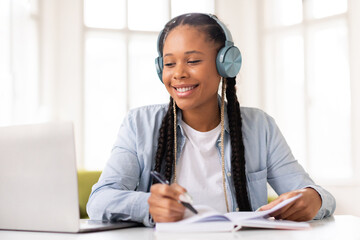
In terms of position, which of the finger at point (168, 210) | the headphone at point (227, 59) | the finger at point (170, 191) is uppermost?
the headphone at point (227, 59)

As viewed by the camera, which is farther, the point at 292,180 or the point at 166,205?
the point at 292,180

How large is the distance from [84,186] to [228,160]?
2.54m

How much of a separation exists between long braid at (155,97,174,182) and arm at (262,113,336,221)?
15.6 inches

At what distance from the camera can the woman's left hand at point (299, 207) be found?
122 cm

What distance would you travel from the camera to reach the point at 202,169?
1.69 metres

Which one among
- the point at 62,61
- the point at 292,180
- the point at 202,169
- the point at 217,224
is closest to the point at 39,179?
the point at 217,224

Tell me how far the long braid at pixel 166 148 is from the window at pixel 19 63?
2.74 meters

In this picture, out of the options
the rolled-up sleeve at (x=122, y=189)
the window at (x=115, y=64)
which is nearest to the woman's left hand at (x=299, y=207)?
the rolled-up sleeve at (x=122, y=189)

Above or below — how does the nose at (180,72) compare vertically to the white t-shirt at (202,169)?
above

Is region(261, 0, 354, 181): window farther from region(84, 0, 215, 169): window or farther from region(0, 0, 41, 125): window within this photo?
region(0, 0, 41, 125): window

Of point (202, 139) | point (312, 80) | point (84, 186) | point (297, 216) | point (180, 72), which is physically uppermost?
point (312, 80)

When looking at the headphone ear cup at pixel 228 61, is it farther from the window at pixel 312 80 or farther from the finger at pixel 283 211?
the window at pixel 312 80

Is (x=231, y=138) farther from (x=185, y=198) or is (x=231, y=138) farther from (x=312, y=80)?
(x=312, y=80)

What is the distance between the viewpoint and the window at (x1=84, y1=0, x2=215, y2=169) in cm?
484
